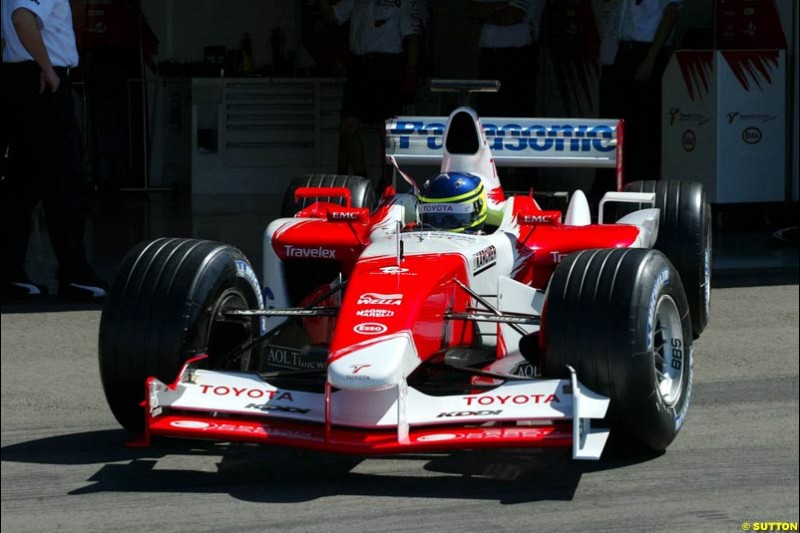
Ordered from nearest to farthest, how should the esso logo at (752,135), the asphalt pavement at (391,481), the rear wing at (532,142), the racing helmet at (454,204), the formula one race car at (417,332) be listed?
the asphalt pavement at (391,481) < the formula one race car at (417,332) < the racing helmet at (454,204) < the rear wing at (532,142) < the esso logo at (752,135)

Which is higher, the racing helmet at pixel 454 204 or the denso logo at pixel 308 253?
the racing helmet at pixel 454 204

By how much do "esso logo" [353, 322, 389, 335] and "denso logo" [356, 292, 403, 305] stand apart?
15 centimetres

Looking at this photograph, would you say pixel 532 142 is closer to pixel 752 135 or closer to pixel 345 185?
pixel 345 185

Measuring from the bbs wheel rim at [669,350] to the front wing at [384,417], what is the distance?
60 centimetres

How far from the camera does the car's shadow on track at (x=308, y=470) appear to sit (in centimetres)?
540

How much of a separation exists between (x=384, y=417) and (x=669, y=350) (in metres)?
1.32

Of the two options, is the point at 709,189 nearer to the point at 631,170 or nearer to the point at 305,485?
the point at 631,170

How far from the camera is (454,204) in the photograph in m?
6.72

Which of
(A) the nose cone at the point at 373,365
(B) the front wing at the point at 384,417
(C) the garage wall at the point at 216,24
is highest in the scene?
(C) the garage wall at the point at 216,24

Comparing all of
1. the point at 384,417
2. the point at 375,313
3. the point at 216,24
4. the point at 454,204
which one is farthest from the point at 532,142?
the point at 216,24

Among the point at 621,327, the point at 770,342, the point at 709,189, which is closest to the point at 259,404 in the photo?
the point at 621,327

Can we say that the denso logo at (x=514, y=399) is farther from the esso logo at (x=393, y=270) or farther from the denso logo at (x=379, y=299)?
the esso logo at (x=393, y=270)

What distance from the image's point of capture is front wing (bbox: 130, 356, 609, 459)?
5.22 metres

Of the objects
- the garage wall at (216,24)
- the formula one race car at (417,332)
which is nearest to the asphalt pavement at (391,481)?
the formula one race car at (417,332)
